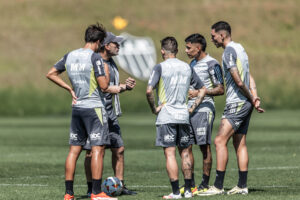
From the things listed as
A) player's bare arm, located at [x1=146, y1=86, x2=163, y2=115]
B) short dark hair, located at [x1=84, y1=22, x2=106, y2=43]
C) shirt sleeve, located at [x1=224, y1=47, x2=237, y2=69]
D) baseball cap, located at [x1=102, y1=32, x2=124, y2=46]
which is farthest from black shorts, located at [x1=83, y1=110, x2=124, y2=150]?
shirt sleeve, located at [x1=224, y1=47, x2=237, y2=69]

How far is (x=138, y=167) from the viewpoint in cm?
1606

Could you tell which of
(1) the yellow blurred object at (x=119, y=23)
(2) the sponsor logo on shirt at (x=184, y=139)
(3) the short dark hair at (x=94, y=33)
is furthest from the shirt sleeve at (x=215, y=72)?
(1) the yellow blurred object at (x=119, y=23)

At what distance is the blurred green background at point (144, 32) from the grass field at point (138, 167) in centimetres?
2714

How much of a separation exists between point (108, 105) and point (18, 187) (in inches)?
79.9

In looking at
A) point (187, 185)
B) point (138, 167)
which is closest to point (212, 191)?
point (187, 185)

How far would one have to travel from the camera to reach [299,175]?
44.9 feet

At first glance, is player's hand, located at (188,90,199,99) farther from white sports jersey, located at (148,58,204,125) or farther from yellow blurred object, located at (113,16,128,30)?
yellow blurred object, located at (113,16,128,30)

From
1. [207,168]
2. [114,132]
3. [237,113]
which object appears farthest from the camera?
[114,132]

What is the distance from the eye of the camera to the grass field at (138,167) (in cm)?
1176

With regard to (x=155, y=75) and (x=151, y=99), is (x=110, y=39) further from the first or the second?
(x=151, y=99)

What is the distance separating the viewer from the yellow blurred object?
59.2m

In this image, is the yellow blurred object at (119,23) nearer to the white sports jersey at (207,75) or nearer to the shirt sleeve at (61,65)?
the white sports jersey at (207,75)

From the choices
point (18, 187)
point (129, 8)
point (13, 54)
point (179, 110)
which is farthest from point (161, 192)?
point (129, 8)

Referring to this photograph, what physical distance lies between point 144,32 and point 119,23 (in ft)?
6.95
